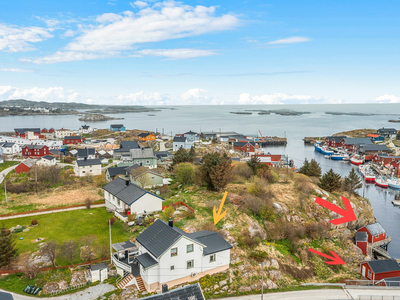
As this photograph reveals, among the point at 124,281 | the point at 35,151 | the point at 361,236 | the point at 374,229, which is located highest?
the point at 35,151

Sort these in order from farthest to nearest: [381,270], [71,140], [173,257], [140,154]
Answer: [71,140] → [140,154] → [381,270] → [173,257]

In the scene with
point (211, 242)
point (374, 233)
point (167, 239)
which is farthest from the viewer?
point (374, 233)

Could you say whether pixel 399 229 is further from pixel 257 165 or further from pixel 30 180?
pixel 30 180

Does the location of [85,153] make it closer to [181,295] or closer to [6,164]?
[6,164]

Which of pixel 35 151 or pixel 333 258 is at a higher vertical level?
pixel 35 151

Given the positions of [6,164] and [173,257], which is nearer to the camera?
[173,257]

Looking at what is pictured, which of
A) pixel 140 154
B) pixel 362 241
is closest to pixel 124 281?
pixel 362 241

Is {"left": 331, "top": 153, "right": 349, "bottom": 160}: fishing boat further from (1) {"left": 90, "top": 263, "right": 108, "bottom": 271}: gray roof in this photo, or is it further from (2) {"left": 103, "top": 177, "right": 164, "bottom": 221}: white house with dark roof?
(1) {"left": 90, "top": 263, "right": 108, "bottom": 271}: gray roof

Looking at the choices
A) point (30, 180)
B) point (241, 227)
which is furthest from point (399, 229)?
point (30, 180)
